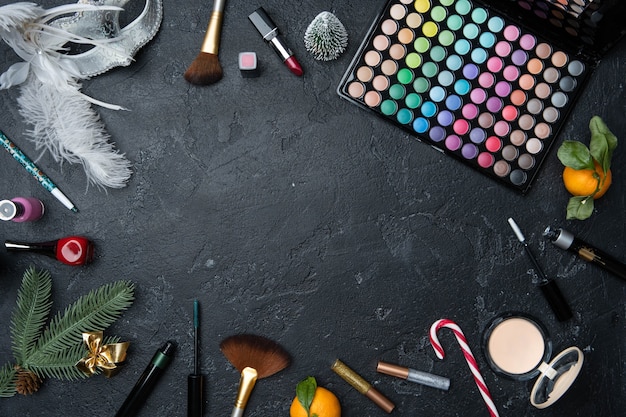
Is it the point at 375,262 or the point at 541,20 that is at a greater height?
the point at 541,20

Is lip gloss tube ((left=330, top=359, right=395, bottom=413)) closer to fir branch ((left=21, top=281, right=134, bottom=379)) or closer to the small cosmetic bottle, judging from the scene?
fir branch ((left=21, top=281, right=134, bottom=379))

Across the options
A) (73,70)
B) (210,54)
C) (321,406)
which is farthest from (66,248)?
(321,406)

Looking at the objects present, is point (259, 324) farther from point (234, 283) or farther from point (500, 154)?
point (500, 154)

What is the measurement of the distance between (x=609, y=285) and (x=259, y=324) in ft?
2.16

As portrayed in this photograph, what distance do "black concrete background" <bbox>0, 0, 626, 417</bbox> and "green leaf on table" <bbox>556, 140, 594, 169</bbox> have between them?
0.30 feet

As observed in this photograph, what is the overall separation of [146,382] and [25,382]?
0.22 m

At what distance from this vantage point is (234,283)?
116 centimetres

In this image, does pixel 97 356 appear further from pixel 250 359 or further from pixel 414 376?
pixel 414 376

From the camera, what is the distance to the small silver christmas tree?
110 cm

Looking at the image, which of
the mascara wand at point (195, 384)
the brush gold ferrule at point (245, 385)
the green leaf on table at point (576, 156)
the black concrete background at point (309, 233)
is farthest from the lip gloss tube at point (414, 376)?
the green leaf on table at point (576, 156)

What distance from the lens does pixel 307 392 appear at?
1095 millimetres

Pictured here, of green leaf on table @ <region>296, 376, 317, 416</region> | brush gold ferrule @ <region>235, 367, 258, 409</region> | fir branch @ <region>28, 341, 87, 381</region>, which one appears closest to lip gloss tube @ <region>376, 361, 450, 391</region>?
green leaf on table @ <region>296, 376, 317, 416</region>

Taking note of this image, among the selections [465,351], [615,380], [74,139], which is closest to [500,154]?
[465,351]

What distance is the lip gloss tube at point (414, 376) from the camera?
1129 mm
